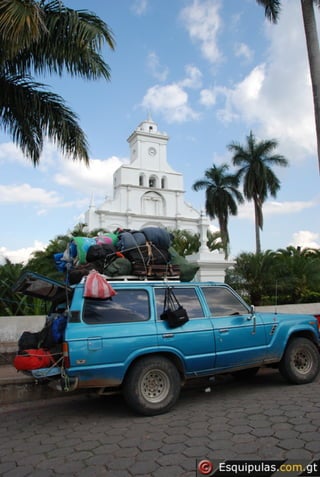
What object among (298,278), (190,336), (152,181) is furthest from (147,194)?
(190,336)

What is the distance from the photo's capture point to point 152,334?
5.02 m

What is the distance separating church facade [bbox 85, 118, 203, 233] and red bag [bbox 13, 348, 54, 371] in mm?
38673

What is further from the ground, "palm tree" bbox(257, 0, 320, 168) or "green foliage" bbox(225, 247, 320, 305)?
"palm tree" bbox(257, 0, 320, 168)

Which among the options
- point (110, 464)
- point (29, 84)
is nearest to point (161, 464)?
point (110, 464)

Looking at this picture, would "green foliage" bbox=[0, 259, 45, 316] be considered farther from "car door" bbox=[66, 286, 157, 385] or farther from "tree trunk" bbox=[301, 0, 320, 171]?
"tree trunk" bbox=[301, 0, 320, 171]

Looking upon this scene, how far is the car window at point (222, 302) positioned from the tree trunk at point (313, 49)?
7.76 meters

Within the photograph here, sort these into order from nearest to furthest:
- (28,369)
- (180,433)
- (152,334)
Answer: (180,433), (28,369), (152,334)

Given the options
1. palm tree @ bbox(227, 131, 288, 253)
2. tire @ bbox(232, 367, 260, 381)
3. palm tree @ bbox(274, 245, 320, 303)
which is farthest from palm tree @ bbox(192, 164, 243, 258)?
tire @ bbox(232, 367, 260, 381)

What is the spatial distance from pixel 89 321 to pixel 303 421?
9.14ft

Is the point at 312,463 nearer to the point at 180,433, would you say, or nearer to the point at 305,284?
the point at 180,433

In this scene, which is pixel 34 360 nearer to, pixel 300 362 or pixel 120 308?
pixel 120 308

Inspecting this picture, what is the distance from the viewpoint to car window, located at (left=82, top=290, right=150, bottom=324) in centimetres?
485

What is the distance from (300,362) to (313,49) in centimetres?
1015

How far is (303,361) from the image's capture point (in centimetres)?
630
